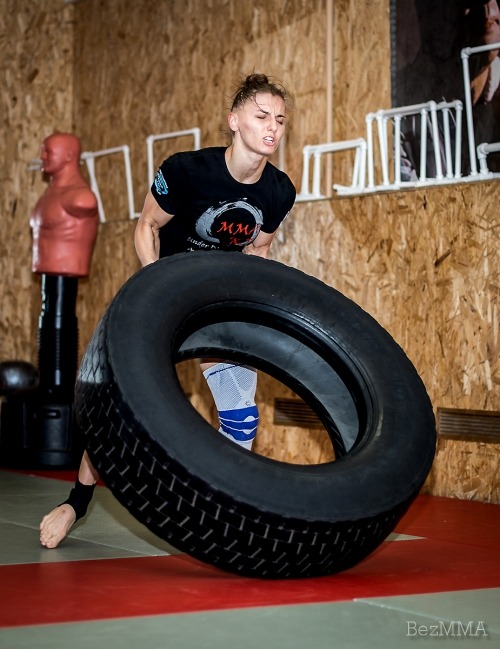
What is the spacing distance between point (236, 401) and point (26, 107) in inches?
179

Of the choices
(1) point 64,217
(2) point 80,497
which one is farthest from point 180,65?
(2) point 80,497

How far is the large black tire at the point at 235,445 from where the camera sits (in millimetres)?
2605

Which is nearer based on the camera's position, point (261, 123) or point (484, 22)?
point (261, 123)

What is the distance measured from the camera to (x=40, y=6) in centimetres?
757

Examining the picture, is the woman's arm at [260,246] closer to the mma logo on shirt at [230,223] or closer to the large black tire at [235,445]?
the mma logo on shirt at [230,223]

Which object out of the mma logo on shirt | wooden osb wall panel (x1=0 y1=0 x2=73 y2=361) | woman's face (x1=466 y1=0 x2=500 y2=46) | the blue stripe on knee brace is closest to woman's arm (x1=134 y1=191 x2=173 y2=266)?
the mma logo on shirt

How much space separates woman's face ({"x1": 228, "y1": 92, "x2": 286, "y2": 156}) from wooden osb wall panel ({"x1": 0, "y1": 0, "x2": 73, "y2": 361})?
4331mm

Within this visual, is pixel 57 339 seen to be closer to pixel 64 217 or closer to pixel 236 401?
pixel 64 217

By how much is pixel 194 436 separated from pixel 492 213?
265 cm

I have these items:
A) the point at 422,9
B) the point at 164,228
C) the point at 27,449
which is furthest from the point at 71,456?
the point at 422,9

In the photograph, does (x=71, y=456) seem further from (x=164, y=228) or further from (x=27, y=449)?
(x=164, y=228)

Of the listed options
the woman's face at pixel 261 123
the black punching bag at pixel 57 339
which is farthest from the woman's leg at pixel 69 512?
the black punching bag at pixel 57 339

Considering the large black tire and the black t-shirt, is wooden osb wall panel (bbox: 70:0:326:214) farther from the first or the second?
the large black tire

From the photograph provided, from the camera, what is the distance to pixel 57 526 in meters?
3.34
